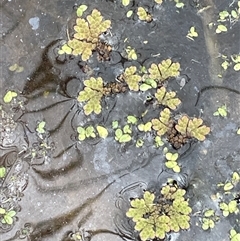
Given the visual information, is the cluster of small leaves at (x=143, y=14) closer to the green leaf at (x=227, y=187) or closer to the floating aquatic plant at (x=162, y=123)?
the floating aquatic plant at (x=162, y=123)

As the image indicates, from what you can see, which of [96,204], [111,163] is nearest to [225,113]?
[111,163]

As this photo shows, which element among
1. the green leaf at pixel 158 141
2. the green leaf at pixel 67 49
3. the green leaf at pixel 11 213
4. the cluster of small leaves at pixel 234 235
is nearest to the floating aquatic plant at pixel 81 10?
the green leaf at pixel 67 49

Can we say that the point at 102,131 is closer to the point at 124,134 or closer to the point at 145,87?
the point at 124,134

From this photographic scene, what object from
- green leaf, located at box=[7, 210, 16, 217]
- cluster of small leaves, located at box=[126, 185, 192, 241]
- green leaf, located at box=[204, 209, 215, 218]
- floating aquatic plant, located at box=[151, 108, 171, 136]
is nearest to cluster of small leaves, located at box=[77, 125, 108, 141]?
floating aquatic plant, located at box=[151, 108, 171, 136]

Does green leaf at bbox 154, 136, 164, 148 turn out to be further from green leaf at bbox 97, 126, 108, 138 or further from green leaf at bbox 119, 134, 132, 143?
green leaf at bbox 97, 126, 108, 138

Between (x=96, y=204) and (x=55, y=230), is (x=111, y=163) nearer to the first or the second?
(x=96, y=204)

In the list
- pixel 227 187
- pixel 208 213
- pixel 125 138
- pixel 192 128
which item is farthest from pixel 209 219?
pixel 125 138
